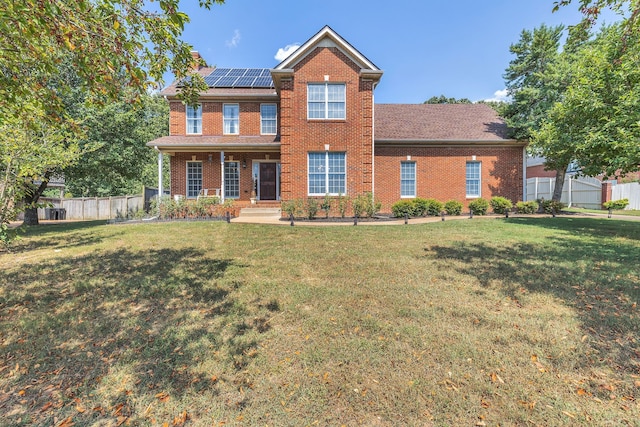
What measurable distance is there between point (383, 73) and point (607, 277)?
461 inches

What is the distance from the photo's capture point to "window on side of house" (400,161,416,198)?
53.9ft

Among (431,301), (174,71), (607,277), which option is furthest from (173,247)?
(607,277)

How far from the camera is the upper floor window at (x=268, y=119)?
16.8 meters

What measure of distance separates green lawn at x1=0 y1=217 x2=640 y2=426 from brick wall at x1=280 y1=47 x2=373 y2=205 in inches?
303

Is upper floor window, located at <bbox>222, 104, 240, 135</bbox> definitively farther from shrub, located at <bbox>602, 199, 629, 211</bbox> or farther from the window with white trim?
shrub, located at <bbox>602, 199, 629, 211</bbox>

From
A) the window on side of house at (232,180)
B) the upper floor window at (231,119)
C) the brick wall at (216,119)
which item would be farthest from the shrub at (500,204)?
the upper floor window at (231,119)

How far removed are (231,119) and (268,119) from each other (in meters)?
2.13

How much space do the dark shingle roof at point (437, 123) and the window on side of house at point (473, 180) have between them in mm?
1598

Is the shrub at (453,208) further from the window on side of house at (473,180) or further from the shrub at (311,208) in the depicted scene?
the shrub at (311,208)

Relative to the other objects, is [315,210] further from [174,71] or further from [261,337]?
[261,337]

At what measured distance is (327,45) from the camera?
13.9 metres

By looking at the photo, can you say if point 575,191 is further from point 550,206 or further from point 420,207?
point 420,207

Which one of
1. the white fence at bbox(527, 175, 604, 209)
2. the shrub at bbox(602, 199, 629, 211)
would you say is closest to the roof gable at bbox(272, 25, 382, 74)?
the white fence at bbox(527, 175, 604, 209)

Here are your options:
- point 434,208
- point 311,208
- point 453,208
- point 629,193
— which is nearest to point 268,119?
point 311,208
